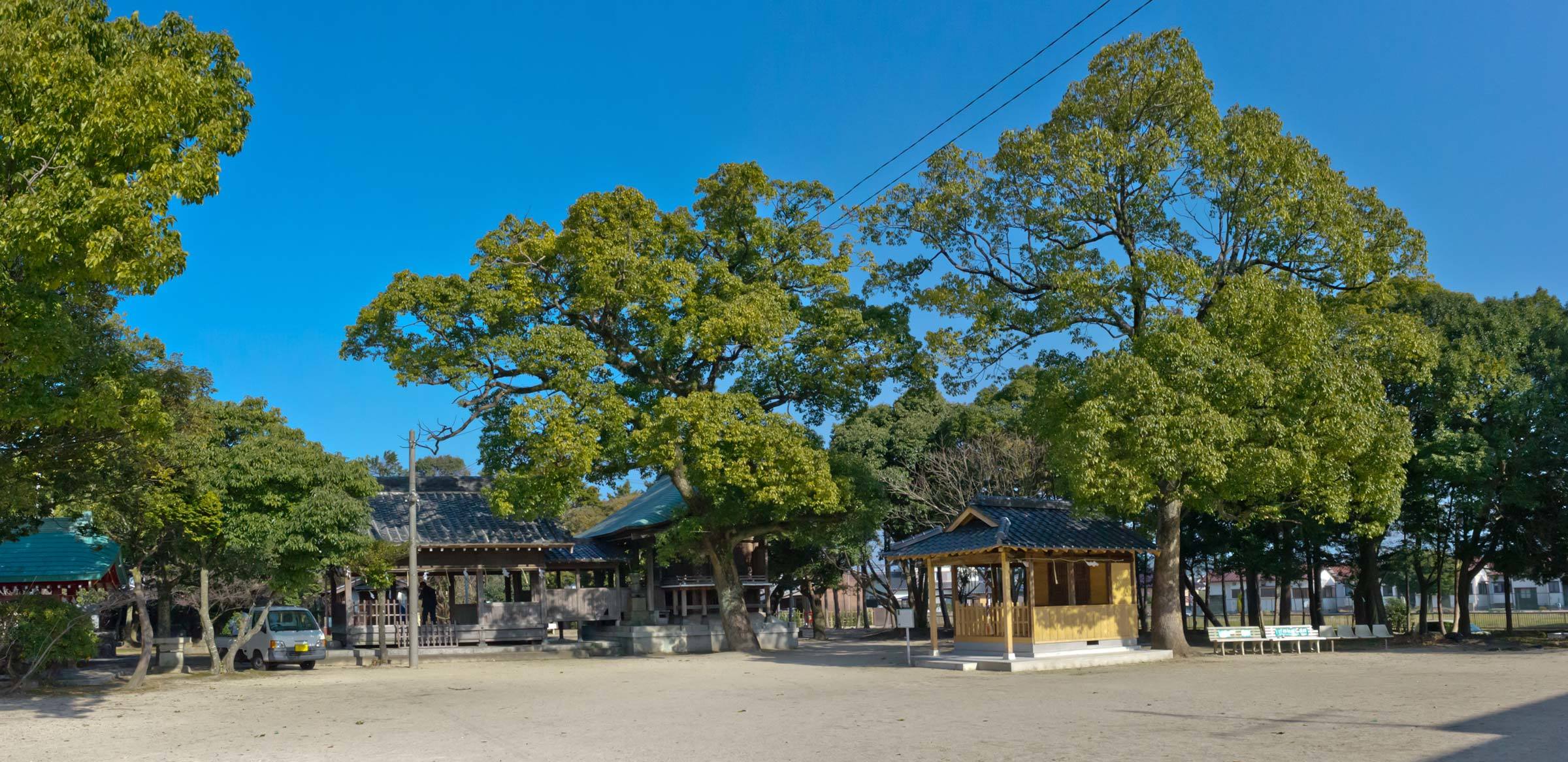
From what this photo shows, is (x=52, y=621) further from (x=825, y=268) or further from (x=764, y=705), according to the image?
(x=825, y=268)

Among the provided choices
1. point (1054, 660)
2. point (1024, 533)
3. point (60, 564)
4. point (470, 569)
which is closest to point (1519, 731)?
point (1054, 660)

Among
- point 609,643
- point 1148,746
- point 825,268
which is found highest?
point 825,268

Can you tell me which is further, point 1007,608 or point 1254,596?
point 1254,596

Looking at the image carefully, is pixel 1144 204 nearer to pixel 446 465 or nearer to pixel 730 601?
pixel 730 601

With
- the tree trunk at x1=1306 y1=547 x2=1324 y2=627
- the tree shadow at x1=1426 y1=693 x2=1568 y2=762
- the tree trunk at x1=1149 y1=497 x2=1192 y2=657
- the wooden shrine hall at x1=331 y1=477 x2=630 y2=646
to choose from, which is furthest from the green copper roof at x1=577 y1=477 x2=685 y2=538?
the tree shadow at x1=1426 y1=693 x2=1568 y2=762

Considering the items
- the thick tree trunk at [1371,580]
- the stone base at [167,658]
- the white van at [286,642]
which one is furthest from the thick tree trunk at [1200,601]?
the stone base at [167,658]

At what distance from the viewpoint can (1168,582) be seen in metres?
22.6

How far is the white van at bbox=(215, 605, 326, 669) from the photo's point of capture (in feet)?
79.3

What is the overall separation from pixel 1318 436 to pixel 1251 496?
71.4 inches

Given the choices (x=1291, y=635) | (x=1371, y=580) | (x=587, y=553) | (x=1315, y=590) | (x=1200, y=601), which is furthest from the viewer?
(x=587, y=553)

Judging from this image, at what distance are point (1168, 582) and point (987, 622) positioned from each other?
406 cm

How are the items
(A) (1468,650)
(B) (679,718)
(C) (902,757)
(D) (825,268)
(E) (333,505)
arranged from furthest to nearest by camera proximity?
(D) (825,268) < (A) (1468,650) < (E) (333,505) < (B) (679,718) < (C) (902,757)

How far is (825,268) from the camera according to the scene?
2725 cm

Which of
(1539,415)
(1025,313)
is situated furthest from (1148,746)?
(1539,415)
